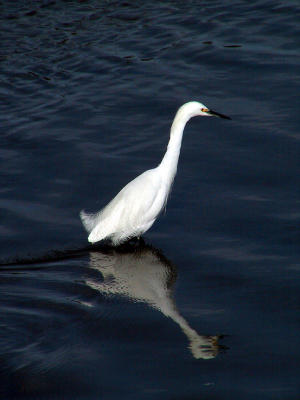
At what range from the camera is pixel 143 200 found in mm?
7777

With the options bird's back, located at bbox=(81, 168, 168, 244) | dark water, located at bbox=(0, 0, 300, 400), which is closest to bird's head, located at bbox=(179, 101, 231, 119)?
bird's back, located at bbox=(81, 168, 168, 244)

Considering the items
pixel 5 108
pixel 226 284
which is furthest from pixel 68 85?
pixel 226 284

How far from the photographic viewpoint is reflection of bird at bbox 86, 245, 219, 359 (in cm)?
582

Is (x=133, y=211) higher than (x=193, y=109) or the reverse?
the reverse

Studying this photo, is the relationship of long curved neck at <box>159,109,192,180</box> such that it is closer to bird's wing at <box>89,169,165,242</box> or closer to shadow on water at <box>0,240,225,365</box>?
bird's wing at <box>89,169,165,242</box>

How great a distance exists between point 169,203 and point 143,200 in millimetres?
603

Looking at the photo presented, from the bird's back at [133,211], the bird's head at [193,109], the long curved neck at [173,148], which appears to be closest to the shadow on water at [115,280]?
the bird's back at [133,211]

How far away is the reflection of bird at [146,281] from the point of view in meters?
5.82

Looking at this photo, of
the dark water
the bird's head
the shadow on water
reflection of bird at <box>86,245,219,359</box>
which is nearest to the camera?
the dark water

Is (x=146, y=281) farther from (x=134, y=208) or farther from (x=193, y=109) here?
(x=193, y=109)

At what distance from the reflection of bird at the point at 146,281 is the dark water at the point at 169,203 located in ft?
0.06

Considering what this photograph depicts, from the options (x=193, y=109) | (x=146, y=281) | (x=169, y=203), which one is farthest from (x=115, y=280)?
(x=193, y=109)

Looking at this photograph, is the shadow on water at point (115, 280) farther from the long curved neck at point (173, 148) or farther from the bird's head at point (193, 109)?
the bird's head at point (193, 109)

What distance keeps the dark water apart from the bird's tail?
124 millimetres
